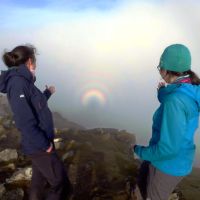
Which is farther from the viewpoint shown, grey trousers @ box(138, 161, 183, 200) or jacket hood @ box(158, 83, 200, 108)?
grey trousers @ box(138, 161, 183, 200)

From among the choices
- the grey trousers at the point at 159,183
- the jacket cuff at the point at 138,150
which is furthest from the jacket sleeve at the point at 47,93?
the grey trousers at the point at 159,183

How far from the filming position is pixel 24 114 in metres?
8.40

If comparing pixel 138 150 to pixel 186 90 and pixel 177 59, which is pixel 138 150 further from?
pixel 177 59

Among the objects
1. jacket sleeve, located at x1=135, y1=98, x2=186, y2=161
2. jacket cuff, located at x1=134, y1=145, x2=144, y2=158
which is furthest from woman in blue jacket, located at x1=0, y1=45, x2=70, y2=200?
jacket sleeve, located at x1=135, y1=98, x2=186, y2=161

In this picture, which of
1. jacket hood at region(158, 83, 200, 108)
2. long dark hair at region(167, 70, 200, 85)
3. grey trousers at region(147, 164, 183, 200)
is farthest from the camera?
grey trousers at region(147, 164, 183, 200)

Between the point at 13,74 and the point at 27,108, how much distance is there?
0.96 m

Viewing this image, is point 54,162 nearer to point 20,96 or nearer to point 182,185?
point 20,96

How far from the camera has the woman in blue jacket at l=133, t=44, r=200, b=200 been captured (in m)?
6.71

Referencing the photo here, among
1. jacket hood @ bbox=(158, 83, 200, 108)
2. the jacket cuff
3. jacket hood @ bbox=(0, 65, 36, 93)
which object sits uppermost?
jacket hood @ bbox=(0, 65, 36, 93)

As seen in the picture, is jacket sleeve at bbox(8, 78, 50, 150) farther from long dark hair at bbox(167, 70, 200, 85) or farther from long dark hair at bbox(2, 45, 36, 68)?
long dark hair at bbox(167, 70, 200, 85)

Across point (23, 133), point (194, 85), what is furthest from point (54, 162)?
point (194, 85)

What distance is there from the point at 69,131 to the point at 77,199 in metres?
10.8

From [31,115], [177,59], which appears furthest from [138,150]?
[31,115]

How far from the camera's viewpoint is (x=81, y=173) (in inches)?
575
